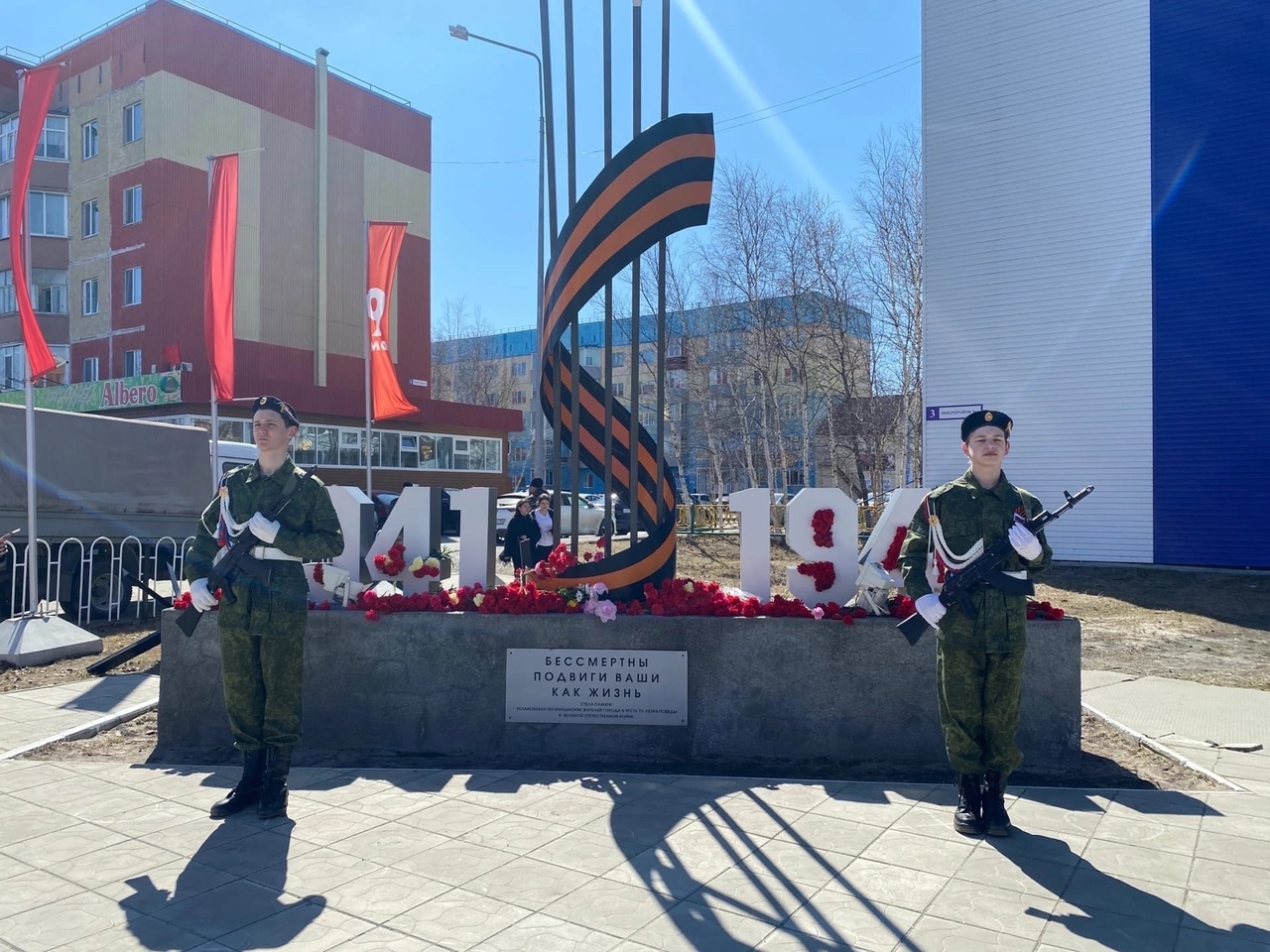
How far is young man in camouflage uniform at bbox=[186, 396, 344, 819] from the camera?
4875mm

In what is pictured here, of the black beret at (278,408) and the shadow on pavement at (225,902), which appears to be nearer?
the shadow on pavement at (225,902)

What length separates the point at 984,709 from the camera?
15.1 ft

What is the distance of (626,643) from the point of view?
5914 millimetres

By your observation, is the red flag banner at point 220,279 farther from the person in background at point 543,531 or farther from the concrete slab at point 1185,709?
the concrete slab at point 1185,709

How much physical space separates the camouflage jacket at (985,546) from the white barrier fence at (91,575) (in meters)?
9.84

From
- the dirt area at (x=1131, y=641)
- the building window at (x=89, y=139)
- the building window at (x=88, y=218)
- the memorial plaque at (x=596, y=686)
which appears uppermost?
the building window at (x=89, y=139)

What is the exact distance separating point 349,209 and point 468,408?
902cm

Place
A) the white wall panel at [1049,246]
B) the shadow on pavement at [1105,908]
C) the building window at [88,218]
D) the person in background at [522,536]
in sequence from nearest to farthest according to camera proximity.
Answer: the shadow on pavement at [1105,908]
the person in background at [522,536]
the white wall panel at [1049,246]
the building window at [88,218]

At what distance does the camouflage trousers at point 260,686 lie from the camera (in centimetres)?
490

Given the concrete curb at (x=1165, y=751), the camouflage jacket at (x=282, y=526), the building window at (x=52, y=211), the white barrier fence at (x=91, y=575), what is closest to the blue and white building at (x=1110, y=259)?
the concrete curb at (x=1165, y=751)

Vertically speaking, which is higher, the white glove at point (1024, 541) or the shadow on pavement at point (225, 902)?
the white glove at point (1024, 541)

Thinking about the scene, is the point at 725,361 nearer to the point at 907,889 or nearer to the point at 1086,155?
the point at 1086,155

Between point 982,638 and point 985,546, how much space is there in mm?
421

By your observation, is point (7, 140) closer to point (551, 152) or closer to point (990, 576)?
point (551, 152)
